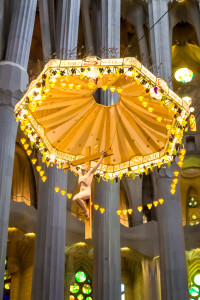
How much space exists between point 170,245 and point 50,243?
446cm

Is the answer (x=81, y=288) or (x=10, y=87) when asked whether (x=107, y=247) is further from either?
(x=81, y=288)

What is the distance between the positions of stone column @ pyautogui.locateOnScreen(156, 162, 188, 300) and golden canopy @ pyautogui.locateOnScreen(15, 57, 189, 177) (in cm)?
447

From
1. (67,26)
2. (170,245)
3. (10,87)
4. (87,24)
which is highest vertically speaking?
(87,24)

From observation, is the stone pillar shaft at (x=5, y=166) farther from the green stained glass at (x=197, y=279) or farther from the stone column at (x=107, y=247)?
the green stained glass at (x=197, y=279)

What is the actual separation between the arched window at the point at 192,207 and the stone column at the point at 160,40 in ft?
25.7

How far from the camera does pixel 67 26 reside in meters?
14.1

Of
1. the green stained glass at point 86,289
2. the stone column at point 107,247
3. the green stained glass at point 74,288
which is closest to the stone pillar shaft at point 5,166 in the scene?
the stone column at point 107,247

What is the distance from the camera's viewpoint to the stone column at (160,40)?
15.6 metres

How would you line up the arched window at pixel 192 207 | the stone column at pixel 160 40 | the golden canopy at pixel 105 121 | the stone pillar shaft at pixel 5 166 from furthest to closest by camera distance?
the arched window at pixel 192 207 < the stone column at pixel 160 40 < the golden canopy at pixel 105 121 < the stone pillar shaft at pixel 5 166

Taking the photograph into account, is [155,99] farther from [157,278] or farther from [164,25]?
[157,278]

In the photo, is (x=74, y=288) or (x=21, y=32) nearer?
(x=21, y=32)

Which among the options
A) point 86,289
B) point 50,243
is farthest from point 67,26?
point 86,289

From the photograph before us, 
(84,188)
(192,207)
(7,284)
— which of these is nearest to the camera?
(84,188)

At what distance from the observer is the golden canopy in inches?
374
